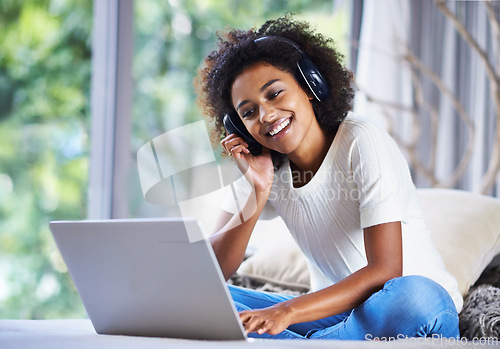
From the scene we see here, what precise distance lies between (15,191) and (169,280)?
2.69 m

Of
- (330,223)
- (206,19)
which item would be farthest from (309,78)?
(206,19)

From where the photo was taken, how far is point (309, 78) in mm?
1172

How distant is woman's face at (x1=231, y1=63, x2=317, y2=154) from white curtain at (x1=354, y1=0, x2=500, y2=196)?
1378 mm

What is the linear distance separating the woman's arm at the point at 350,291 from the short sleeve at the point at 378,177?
0.03m

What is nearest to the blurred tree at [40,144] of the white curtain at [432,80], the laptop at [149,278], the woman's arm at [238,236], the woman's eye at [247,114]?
the white curtain at [432,80]

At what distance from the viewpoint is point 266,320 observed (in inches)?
35.0

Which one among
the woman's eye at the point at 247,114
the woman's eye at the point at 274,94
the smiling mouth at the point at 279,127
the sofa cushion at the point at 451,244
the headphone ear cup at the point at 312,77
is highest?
the headphone ear cup at the point at 312,77

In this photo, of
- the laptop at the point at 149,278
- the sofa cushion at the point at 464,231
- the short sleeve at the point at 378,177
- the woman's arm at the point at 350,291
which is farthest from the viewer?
the sofa cushion at the point at 464,231

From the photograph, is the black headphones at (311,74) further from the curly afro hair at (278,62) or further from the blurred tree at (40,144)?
the blurred tree at (40,144)

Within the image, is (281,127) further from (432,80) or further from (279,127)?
(432,80)

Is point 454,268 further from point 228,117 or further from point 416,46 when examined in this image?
point 416,46

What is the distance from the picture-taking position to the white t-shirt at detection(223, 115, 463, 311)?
3.50ft

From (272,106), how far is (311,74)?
11cm

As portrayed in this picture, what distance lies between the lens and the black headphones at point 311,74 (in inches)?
46.1
